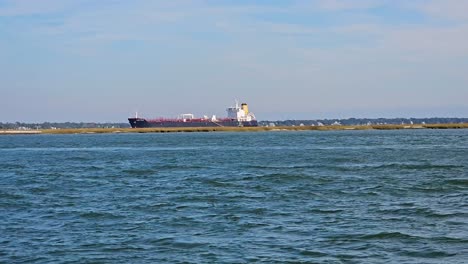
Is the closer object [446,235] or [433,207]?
[446,235]

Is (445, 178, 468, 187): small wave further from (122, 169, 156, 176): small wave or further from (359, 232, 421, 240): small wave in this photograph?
(122, 169, 156, 176): small wave

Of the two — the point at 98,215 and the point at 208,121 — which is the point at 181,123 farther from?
the point at 98,215

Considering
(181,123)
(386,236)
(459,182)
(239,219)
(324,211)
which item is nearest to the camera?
(386,236)

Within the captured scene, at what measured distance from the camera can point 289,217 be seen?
67.3 ft

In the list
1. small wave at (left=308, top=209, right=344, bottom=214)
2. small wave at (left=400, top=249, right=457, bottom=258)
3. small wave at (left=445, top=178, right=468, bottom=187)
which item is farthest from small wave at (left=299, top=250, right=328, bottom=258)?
small wave at (left=445, top=178, right=468, bottom=187)

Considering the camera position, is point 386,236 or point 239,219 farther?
point 239,219

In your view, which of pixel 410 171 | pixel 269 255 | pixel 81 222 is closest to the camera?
pixel 269 255

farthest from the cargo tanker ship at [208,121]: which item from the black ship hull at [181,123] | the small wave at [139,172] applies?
the small wave at [139,172]

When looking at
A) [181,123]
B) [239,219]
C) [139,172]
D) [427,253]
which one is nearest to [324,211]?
[239,219]

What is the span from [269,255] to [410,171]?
80.3 feet

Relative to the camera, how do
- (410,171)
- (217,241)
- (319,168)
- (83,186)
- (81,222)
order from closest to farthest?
(217,241)
(81,222)
(83,186)
(410,171)
(319,168)

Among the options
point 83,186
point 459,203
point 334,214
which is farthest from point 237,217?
point 83,186

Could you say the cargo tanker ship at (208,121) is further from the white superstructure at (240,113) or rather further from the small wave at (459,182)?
the small wave at (459,182)

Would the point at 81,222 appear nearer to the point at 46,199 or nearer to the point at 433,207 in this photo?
the point at 46,199
